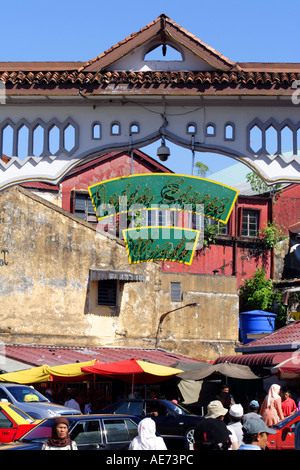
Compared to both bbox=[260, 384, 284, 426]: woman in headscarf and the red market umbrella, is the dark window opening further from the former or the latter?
bbox=[260, 384, 284, 426]: woman in headscarf

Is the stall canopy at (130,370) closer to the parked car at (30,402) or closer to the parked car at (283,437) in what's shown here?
the parked car at (30,402)

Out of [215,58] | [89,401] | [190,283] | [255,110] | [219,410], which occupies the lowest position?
[89,401]

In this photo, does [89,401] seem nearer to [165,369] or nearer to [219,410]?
[165,369]

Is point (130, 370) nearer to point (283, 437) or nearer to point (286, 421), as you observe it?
point (286, 421)

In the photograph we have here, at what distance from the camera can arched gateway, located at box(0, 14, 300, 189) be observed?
51.2ft

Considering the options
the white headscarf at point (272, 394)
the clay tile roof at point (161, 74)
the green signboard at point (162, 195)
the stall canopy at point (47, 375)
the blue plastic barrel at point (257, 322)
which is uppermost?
the clay tile roof at point (161, 74)

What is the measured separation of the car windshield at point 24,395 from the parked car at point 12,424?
2.72 meters

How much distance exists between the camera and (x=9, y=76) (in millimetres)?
16047

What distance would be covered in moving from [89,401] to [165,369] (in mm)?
4724

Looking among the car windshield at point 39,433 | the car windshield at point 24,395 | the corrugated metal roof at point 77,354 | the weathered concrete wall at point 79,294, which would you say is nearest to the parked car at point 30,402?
the car windshield at point 24,395

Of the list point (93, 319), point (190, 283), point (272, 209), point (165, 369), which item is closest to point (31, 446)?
point (165, 369)

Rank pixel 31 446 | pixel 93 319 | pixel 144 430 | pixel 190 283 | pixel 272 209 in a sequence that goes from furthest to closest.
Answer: pixel 272 209, pixel 190 283, pixel 93 319, pixel 31 446, pixel 144 430

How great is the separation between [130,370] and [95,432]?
366 inches

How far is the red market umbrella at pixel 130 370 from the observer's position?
77.3 feet
